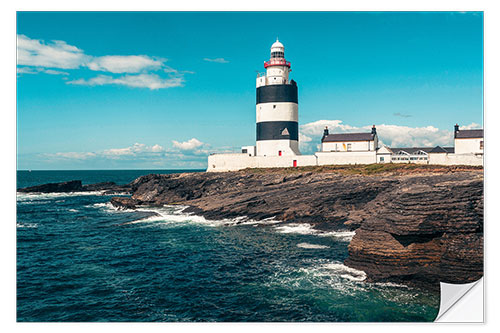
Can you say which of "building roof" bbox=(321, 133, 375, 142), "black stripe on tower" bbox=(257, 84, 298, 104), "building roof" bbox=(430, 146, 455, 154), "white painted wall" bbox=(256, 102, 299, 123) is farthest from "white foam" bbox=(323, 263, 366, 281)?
"building roof" bbox=(430, 146, 455, 154)

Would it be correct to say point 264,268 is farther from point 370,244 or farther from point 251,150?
point 251,150

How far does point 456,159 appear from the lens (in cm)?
4925

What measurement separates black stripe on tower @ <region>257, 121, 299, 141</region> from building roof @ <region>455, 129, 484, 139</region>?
2314cm

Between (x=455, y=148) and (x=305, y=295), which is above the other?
(x=455, y=148)

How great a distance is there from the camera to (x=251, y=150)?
58.7m

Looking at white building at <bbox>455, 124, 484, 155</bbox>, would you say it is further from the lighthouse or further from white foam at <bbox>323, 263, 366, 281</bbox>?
white foam at <bbox>323, 263, 366, 281</bbox>

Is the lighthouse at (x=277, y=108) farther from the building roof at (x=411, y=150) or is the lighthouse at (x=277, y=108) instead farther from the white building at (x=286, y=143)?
the building roof at (x=411, y=150)

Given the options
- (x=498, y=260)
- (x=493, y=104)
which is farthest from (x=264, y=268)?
(x=493, y=104)

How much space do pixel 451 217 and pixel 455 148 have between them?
43.4 metres

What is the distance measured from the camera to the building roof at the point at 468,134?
52188 mm

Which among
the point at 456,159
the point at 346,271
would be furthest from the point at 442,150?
the point at 346,271

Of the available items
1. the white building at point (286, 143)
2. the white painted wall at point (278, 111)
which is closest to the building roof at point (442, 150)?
the white building at point (286, 143)

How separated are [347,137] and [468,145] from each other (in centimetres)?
1666

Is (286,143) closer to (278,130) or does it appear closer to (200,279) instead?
(278,130)
